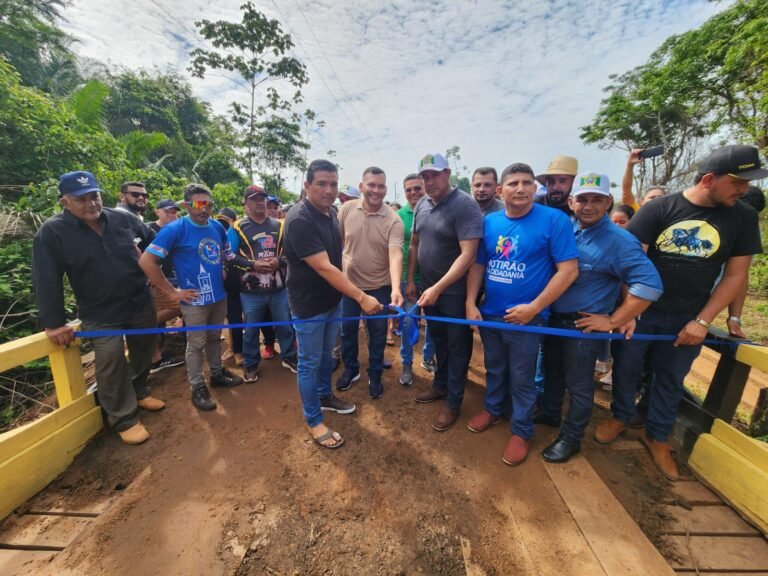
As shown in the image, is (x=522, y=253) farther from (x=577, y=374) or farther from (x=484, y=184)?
(x=484, y=184)

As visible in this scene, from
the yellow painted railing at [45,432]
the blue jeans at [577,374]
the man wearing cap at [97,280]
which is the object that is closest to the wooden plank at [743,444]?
the blue jeans at [577,374]

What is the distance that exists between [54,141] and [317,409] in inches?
363

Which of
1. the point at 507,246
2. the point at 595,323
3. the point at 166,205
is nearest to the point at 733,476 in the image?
the point at 595,323

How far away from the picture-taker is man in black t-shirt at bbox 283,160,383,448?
2473 mm

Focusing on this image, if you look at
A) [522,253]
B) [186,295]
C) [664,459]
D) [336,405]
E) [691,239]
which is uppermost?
[691,239]

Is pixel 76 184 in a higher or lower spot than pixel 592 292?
higher

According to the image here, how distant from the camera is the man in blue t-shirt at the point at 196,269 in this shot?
9.91 feet

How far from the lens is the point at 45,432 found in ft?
7.84

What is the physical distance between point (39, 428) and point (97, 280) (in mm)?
1165

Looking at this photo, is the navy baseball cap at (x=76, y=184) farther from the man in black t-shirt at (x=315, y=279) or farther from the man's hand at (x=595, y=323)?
the man's hand at (x=595, y=323)

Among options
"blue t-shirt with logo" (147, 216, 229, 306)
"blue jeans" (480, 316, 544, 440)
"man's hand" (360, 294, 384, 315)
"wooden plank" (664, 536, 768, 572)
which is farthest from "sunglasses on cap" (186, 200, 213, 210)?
"wooden plank" (664, 536, 768, 572)

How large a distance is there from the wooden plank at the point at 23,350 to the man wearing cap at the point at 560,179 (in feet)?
14.5

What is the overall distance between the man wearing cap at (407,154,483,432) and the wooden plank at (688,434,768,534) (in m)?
1.84

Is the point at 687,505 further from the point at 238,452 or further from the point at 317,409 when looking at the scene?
the point at 238,452
